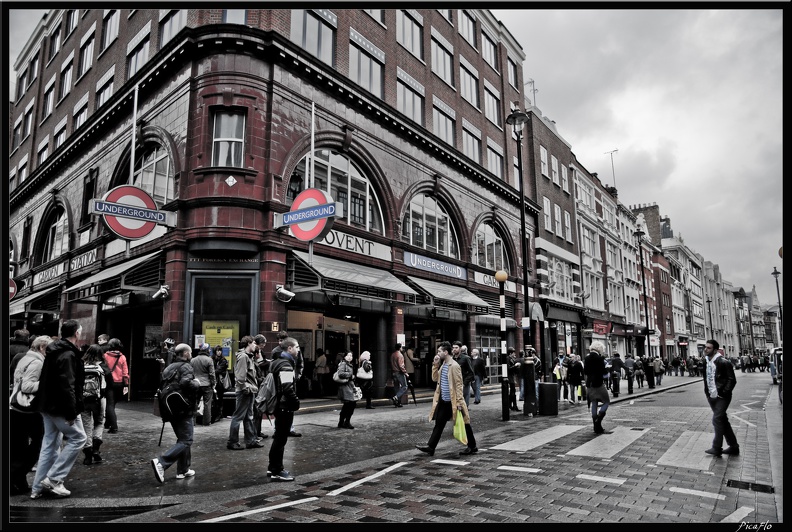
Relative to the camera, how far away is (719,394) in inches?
324

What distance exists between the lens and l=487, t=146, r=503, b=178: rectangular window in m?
27.4

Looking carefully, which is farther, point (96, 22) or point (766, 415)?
point (96, 22)

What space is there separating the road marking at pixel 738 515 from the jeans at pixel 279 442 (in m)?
4.84

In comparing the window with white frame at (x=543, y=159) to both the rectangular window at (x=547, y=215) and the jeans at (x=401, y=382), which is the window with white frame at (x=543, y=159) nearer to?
the rectangular window at (x=547, y=215)

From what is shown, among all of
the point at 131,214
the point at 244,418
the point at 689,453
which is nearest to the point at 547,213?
the point at 131,214

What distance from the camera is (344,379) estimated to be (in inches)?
441

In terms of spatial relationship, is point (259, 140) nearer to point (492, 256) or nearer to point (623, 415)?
point (623, 415)

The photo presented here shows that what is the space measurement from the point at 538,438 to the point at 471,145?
1859 cm

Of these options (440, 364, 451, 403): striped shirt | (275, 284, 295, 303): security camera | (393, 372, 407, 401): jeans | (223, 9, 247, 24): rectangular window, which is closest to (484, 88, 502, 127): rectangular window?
(223, 9, 247, 24): rectangular window

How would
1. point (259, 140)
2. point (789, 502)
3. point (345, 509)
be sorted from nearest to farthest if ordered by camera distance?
1. point (789, 502)
2. point (345, 509)
3. point (259, 140)

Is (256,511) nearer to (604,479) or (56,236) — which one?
(604,479)

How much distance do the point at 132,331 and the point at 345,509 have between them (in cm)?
1484

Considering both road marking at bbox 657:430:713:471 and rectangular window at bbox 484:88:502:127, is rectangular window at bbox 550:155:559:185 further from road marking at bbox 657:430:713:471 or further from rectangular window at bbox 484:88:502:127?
road marking at bbox 657:430:713:471

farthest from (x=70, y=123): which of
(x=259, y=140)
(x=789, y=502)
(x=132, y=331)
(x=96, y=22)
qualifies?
(x=789, y=502)
